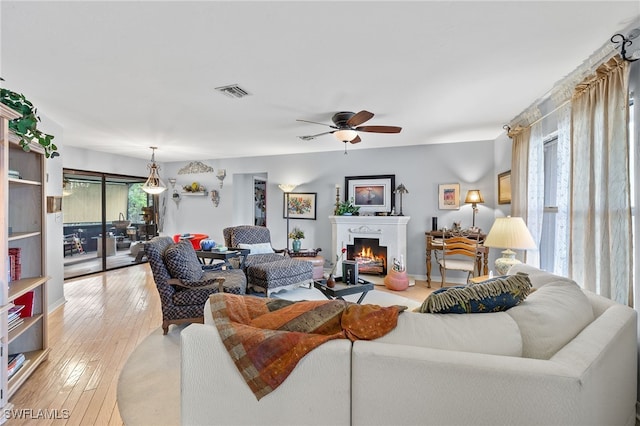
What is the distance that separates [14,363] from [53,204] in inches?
92.8

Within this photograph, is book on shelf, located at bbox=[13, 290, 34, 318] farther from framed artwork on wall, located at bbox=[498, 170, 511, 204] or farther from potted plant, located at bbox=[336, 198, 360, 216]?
framed artwork on wall, located at bbox=[498, 170, 511, 204]

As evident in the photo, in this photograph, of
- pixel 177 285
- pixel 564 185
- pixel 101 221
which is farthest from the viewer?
pixel 101 221

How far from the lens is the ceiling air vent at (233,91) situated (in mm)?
2595

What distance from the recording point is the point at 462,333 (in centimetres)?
120

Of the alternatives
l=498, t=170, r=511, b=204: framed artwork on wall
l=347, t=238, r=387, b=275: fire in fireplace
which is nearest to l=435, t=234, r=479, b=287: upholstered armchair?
l=498, t=170, r=511, b=204: framed artwork on wall

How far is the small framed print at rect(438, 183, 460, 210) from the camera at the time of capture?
4840mm

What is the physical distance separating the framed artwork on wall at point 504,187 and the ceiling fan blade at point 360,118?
2.44 metres

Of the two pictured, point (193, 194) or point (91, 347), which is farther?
point (193, 194)

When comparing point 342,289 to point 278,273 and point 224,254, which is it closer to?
point 278,273

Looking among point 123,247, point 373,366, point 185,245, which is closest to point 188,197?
point 123,247

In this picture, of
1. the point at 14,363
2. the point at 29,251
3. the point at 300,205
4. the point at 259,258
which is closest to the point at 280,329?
the point at 14,363

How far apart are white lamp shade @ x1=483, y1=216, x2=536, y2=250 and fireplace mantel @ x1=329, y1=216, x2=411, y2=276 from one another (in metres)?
2.14

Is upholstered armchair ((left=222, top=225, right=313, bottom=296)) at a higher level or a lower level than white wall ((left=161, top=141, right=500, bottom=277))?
lower

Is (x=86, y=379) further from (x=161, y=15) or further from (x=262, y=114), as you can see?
(x=262, y=114)
